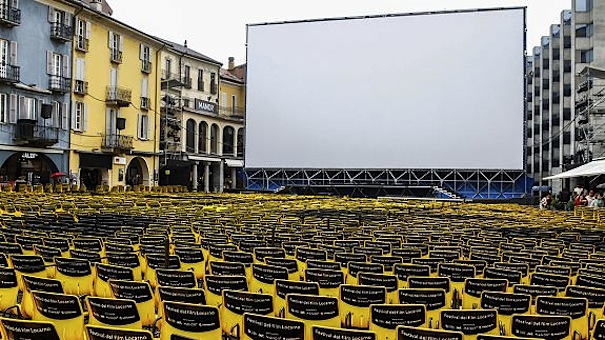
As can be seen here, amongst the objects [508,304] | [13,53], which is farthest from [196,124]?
[508,304]

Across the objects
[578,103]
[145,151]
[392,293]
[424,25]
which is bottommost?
[392,293]

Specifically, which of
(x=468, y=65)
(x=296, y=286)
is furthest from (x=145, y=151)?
(x=296, y=286)

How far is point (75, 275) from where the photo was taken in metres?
7.08

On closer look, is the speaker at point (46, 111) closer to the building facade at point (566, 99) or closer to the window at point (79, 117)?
the window at point (79, 117)

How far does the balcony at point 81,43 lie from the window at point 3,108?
19.3ft

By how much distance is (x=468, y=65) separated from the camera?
123 ft

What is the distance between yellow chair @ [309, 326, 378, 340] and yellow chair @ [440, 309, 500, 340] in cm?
113

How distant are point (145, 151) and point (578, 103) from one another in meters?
32.1

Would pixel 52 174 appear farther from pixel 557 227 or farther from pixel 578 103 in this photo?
pixel 578 103

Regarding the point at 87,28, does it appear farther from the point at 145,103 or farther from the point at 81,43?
the point at 145,103

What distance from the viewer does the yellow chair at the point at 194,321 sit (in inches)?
189

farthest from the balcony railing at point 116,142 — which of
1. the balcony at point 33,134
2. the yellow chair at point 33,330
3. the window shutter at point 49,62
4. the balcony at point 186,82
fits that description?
the yellow chair at point 33,330

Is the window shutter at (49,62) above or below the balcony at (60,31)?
below

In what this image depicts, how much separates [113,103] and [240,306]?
3368cm
